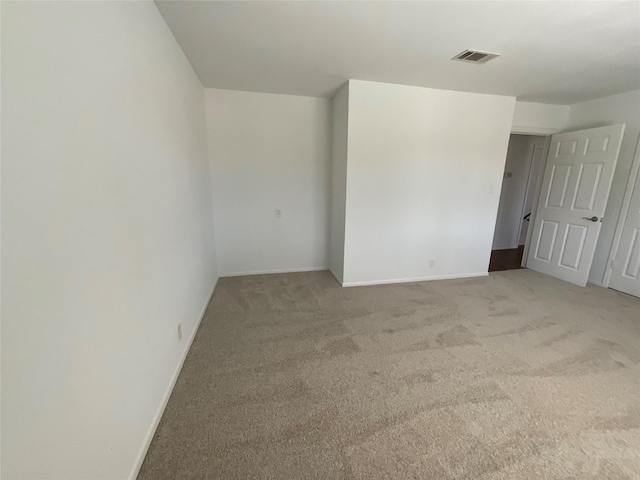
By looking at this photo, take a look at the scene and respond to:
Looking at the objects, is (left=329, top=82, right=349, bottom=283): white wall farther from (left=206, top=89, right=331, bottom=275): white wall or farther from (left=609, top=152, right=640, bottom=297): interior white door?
(left=609, top=152, right=640, bottom=297): interior white door

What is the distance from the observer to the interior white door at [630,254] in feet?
10.7

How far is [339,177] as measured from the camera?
11.3 feet

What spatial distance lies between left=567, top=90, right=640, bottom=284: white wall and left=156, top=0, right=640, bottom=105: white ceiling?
37 cm

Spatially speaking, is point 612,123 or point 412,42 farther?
point 612,123

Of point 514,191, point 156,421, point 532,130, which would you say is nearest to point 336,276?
point 156,421

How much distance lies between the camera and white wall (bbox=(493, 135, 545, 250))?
5316 millimetres

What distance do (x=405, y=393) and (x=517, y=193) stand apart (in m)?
5.49

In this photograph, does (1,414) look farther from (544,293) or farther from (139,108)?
(544,293)

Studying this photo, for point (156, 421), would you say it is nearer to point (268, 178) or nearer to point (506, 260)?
point (268, 178)

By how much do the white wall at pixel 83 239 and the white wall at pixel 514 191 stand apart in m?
6.01

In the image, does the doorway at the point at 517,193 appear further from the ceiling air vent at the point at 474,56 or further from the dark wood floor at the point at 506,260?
the ceiling air vent at the point at 474,56

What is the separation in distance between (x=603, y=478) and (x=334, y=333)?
1708 mm

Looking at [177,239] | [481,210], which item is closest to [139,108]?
[177,239]

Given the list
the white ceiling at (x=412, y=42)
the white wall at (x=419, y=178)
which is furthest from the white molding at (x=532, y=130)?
the white ceiling at (x=412, y=42)
